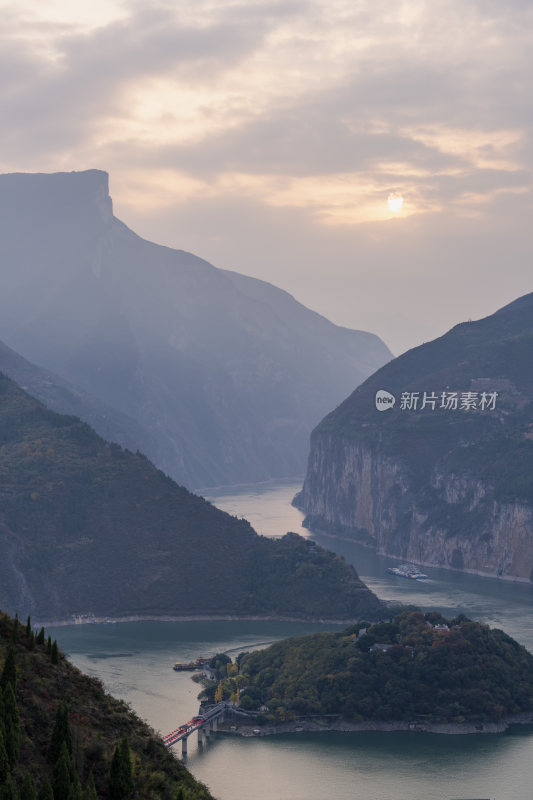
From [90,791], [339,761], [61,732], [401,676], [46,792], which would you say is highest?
[61,732]

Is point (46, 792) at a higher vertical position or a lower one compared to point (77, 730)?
lower

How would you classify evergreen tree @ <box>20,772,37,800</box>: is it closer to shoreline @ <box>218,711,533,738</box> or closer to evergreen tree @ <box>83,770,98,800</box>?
evergreen tree @ <box>83,770,98,800</box>

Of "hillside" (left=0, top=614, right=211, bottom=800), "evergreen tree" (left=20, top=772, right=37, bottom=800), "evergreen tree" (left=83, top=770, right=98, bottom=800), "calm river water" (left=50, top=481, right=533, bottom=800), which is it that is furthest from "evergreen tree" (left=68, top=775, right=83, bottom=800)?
"calm river water" (left=50, top=481, right=533, bottom=800)

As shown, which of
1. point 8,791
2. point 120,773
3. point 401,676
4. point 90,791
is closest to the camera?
point 8,791

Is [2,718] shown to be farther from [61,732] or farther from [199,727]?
[199,727]

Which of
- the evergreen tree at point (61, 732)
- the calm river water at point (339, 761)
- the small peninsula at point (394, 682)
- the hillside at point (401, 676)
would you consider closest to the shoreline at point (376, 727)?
the small peninsula at point (394, 682)

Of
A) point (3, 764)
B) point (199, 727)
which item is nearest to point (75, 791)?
point (3, 764)
